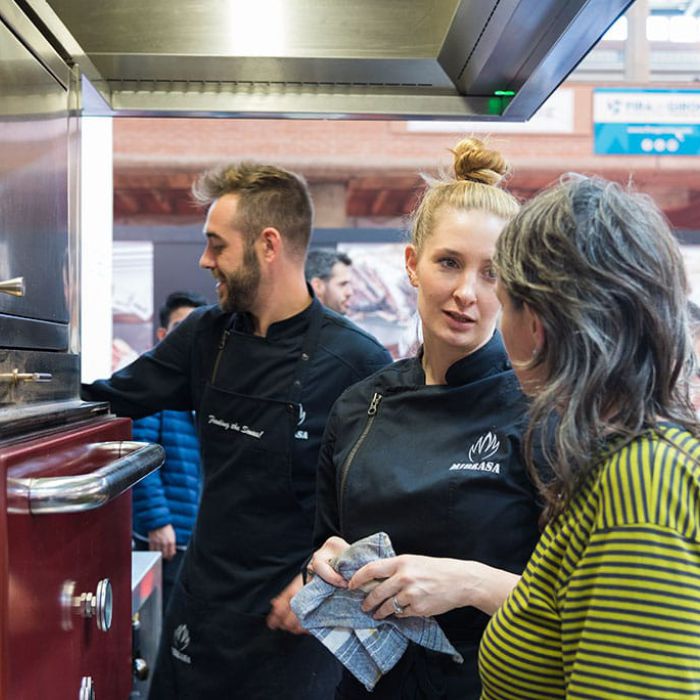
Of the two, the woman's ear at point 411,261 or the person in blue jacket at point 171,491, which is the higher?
the woman's ear at point 411,261

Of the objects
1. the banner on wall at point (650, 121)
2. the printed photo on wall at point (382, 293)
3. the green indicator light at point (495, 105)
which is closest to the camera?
the green indicator light at point (495, 105)

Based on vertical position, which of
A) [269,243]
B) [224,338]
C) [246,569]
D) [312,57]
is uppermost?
[312,57]

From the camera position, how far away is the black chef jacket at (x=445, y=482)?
117cm

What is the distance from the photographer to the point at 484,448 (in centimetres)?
120

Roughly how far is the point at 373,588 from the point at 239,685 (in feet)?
2.35

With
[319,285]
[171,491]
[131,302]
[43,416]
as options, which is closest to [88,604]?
[43,416]

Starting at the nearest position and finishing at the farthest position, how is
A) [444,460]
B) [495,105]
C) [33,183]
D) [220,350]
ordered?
[33,183] → [444,460] → [495,105] → [220,350]

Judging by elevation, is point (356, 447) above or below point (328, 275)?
below

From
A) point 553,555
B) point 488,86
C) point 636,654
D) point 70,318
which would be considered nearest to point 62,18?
point 70,318

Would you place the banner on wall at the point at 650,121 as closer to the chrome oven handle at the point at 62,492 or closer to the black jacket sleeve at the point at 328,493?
the black jacket sleeve at the point at 328,493

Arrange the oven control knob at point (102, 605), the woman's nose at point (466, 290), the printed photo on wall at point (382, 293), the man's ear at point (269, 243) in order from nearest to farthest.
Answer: the oven control knob at point (102, 605) → the woman's nose at point (466, 290) → the man's ear at point (269, 243) → the printed photo on wall at point (382, 293)

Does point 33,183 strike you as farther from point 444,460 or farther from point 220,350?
point 220,350

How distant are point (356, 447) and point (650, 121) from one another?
5.85 meters

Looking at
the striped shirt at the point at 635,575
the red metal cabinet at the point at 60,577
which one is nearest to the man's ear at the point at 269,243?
the red metal cabinet at the point at 60,577
